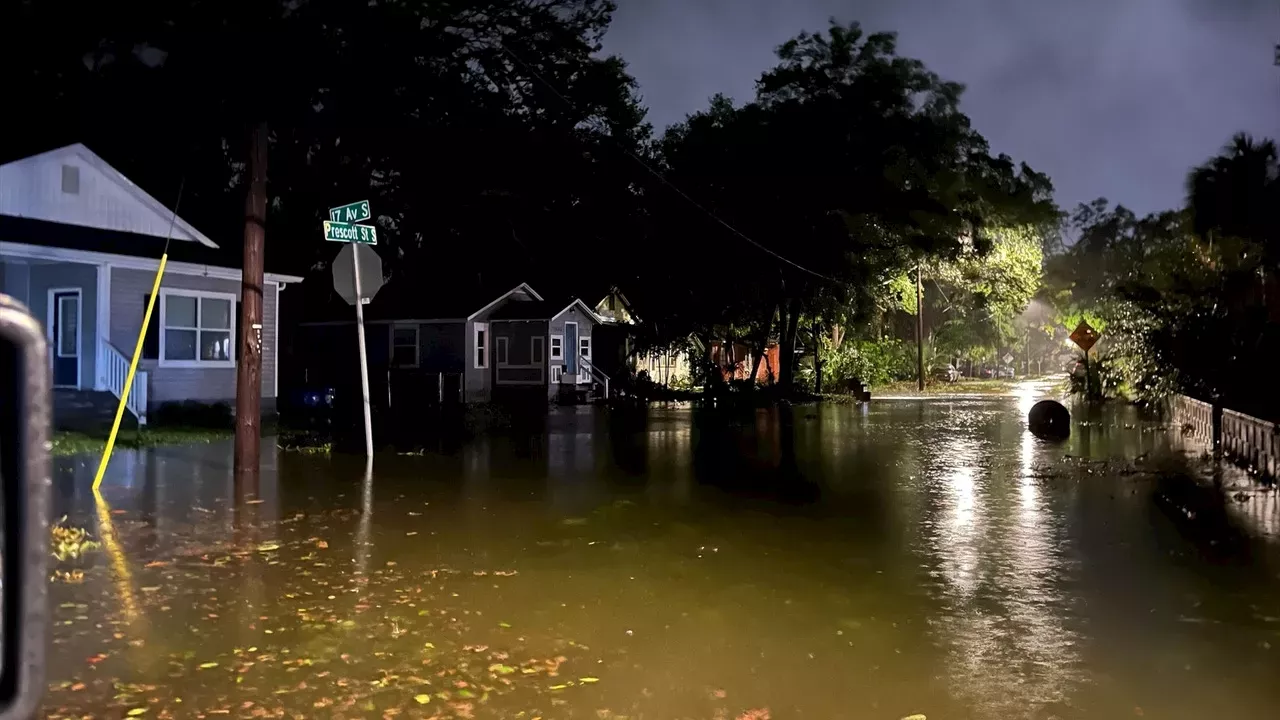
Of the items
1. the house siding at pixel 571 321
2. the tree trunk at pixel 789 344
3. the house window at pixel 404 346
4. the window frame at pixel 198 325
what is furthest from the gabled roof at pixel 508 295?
the window frame at pixel 198 325

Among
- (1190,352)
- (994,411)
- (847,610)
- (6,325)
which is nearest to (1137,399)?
(1190,352)

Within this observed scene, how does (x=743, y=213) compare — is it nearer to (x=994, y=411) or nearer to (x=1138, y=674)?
(x=994, y=411)

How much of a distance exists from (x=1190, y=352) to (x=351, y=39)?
29041 millimetres

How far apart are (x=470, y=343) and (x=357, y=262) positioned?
70.9ft

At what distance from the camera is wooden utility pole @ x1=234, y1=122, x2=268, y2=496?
518 inches

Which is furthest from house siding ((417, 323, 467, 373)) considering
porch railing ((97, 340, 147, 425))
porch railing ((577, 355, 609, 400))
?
porch railing ((97, 340, 147, 425))

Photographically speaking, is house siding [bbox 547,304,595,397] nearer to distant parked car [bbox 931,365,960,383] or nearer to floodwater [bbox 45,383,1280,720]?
floodwater [bbox 45,383,1280,720]

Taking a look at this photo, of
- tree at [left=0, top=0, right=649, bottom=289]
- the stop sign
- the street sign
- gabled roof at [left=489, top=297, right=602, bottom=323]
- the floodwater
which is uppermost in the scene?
tree at [left=0, top=0, right=649, bottom=289]

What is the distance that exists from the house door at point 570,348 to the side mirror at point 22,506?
37.6m

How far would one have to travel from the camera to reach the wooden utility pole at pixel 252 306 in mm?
13164

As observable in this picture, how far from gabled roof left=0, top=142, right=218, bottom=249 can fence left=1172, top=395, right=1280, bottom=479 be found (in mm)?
19567

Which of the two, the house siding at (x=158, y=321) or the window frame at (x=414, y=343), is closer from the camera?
the house siding at (x=158, y=321)

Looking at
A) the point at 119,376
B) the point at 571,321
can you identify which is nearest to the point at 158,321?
the point at 119,376

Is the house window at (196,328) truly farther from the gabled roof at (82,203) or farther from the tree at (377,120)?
the tree at (377,120)
